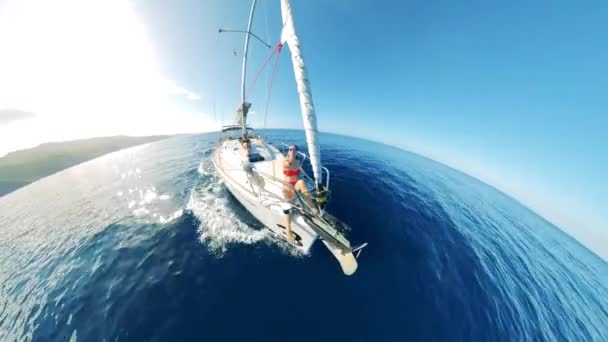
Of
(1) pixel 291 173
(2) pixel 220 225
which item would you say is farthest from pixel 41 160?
(1) pixel 291 173

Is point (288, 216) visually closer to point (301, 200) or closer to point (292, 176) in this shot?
point (301, 200)

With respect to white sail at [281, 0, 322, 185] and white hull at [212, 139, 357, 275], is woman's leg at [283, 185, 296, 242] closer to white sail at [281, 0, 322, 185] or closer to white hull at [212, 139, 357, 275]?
white hull at [212, 139, 357, 275]

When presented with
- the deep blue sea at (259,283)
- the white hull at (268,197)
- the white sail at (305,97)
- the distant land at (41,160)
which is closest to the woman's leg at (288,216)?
the white hull at (268,197)

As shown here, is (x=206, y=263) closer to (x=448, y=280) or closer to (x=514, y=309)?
(x=448, y=280)

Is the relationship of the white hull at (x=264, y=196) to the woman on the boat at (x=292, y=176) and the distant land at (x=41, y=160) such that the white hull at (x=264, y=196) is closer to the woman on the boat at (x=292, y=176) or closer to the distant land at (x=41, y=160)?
the woman on the boat at (x=292, y=176)

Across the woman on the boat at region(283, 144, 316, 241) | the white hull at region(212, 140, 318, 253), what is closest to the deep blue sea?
the white hull at region(212, 140, 318, 253)

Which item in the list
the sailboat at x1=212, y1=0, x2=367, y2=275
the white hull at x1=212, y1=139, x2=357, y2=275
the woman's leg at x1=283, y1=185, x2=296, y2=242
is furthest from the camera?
the woman's leg at x1=283, y1=185, x2=296, y2=242
